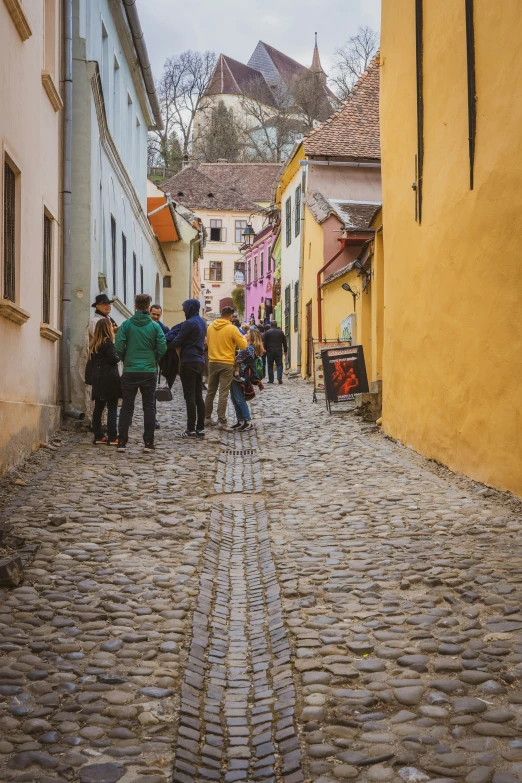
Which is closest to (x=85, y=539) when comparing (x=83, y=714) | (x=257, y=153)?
(x=83, y=714)

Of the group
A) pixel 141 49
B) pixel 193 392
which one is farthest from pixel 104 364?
pixel 141 49

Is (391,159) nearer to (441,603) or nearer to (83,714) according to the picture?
(441,603)

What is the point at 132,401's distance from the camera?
1126 cm

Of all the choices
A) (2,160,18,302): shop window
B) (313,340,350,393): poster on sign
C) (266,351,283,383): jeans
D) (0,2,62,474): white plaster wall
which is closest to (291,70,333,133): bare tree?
(266,351,283,383): jeans

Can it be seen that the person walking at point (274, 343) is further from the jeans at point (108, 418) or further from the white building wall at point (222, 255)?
the white building wall at point (222, 255)

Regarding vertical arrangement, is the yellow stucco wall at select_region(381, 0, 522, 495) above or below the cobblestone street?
above

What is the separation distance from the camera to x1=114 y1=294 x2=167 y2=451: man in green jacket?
1121cm

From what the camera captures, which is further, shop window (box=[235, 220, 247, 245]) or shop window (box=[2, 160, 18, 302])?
shop window (box=[235, 220, 247, 245])

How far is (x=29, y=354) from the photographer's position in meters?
9.92

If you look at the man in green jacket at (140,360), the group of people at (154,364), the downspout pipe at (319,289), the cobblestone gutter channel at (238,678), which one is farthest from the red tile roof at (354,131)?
the cobblestone gutter channel at (238,678)

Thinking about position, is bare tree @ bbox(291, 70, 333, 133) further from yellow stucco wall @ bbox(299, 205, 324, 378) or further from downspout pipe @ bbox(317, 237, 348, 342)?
A: downspout pipe @ bbox(317, 237, 348, 342)

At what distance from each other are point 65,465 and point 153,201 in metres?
20.3

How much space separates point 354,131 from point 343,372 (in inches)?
538

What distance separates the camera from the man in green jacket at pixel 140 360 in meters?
11.2
